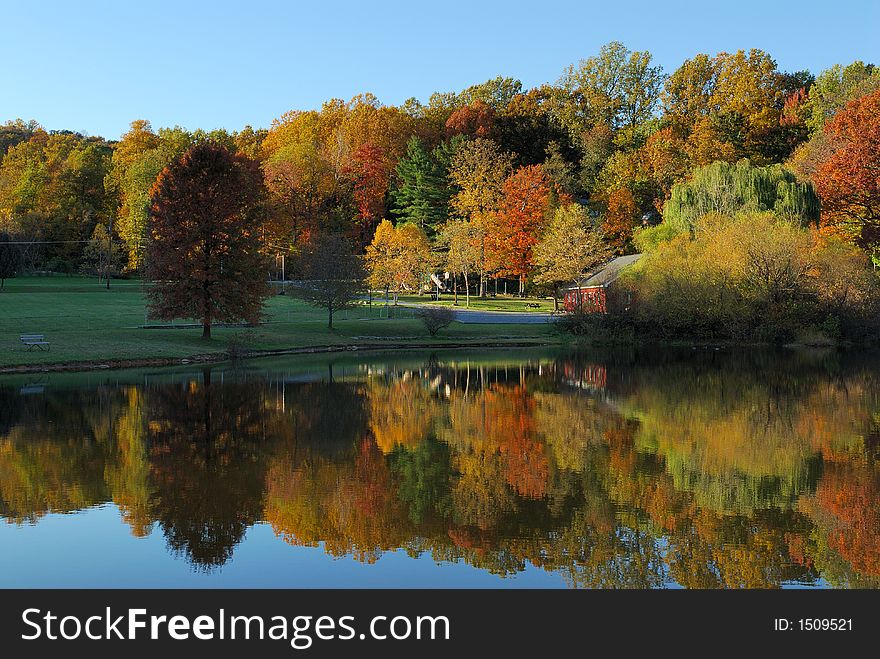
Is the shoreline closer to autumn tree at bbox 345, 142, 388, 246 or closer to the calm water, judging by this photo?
the calm water

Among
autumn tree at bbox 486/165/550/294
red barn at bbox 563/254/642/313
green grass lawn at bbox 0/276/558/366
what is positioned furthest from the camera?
autumn tree at bbox 486/165/550/294

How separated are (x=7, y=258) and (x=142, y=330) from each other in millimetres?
31873

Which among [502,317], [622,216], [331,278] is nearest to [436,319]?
[331,278]

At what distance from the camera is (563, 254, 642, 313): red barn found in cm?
6227

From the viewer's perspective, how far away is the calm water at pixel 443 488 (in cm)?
1039

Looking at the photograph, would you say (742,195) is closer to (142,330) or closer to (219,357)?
(219,357)

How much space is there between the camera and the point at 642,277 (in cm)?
5259

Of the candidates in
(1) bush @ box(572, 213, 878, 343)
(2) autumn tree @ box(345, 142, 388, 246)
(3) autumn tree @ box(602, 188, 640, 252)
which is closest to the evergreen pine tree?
(2) autumn tree @ box(345, 142, 388, 246)

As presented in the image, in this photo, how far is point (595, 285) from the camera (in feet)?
214

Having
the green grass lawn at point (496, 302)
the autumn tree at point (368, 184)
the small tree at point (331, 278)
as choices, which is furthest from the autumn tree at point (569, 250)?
the autumn tree at point (368, 184)

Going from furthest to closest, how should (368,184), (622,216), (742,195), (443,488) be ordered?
(368,184), (622,216), (742,195), (443,488)

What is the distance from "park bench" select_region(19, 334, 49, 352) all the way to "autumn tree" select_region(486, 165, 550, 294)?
43.4 meters

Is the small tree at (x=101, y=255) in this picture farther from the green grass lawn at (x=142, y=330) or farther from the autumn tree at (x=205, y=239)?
the autumn tree at (x=205, y=239)

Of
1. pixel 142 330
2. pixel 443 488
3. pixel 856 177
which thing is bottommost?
pixel 443 488
